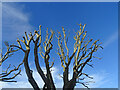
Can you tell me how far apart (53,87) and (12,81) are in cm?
374

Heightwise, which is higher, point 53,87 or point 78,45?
point 78,45

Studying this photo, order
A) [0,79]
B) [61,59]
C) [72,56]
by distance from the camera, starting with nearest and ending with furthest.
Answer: [72,56] → [61,59] → [0,79]

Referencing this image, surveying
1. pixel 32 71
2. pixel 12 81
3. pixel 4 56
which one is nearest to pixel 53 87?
pixel 32 71

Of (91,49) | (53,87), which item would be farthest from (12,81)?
(91,49)

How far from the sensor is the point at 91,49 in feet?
22.5

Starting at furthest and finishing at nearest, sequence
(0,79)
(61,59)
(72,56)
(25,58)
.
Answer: (0,79), (61,59), (72,56), (25,58)

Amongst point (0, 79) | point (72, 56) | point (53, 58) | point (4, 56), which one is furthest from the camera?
point (4, 56)

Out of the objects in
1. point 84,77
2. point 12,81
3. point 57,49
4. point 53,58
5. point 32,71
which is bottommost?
point 12,81

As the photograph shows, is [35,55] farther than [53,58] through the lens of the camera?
No

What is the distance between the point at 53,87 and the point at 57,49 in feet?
6.87

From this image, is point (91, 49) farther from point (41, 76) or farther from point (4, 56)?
point (4, 56)

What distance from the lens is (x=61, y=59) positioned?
682 cm

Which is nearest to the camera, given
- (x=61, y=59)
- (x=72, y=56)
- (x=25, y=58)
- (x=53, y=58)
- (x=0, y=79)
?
(x=25, y=58)

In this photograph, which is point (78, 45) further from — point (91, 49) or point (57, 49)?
point (57, 49)
